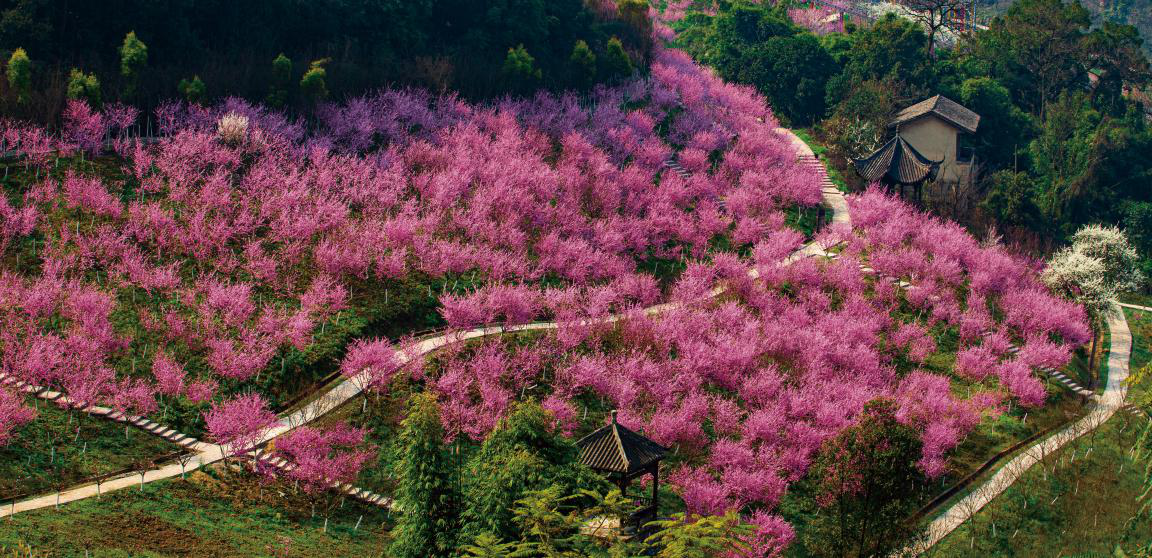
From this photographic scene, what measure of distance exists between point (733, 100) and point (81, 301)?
36.6m

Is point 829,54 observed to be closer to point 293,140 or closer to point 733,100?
point 733,100

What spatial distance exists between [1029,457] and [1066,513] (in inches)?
116

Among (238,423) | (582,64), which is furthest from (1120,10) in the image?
(238,423)

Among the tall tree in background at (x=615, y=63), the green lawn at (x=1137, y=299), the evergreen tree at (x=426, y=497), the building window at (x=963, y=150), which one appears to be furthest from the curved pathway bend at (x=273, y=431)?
the building window at (x=963, y=150)

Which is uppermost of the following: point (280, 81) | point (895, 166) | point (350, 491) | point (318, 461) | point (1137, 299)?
point (280, 81)

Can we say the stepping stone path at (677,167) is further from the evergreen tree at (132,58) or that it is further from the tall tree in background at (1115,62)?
the tall tree in background at (1115,62)

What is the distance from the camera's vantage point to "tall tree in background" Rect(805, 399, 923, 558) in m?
23.5

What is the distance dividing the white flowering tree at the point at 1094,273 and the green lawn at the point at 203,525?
1234 inches

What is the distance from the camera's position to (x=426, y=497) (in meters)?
19.8

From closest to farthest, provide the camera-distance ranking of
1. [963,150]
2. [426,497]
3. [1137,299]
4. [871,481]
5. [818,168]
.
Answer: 1. [426,497]
2. [871,481]
3. [1137,299]
4. [818,168]
5. [963,150]

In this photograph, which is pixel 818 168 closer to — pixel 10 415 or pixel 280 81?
pixel 280 81

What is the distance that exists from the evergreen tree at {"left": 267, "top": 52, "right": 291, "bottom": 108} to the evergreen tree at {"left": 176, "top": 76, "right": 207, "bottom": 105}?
2634mm

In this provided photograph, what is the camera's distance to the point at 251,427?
1034 inches

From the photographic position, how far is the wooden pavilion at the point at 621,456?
2298 centimetres
